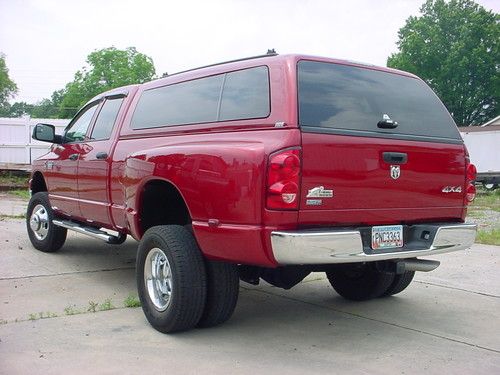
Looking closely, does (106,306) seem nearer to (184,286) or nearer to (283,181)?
(184,286)

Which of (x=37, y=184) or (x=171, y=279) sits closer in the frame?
(x=171, y=279)

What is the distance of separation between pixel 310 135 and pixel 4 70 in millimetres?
75039

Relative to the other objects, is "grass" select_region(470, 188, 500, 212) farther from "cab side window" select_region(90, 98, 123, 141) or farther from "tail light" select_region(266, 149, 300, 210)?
"tail light" select_region(266, 149, 300, 210)

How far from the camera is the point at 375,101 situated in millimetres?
4375

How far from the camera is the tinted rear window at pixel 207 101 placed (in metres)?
4.16

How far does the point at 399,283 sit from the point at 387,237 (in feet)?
5.02

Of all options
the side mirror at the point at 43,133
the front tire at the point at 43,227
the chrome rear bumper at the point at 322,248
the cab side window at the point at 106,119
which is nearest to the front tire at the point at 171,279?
the chrome rear bumper at the point at 322,248

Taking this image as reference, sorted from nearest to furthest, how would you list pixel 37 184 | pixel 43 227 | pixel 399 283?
pixel 399 283, pixel 43 227, pixel 37 184

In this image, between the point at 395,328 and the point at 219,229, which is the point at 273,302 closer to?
the point at 395,328

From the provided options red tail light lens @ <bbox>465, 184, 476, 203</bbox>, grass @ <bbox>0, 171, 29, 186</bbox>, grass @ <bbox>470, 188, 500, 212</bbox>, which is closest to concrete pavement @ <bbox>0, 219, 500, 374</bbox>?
red tail light lens @ <bbox>465, 184, 476, 203</bbox>

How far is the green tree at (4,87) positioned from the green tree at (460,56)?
46709mm

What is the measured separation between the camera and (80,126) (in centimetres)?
680

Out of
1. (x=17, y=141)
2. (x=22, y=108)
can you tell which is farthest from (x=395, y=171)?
(x=22, y=108)

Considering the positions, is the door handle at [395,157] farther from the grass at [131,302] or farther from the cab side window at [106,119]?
the cab side window at [106,119]
